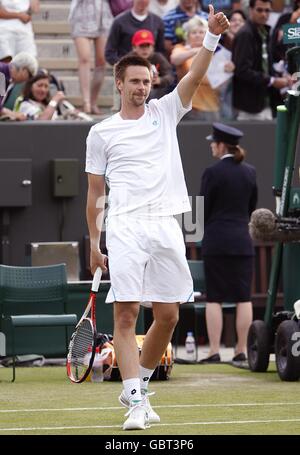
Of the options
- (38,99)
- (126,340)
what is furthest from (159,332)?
(38,99)

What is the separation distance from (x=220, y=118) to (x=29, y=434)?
8915 mm

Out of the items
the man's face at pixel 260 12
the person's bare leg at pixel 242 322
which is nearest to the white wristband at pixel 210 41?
the person's bare leg at pixel 242 322

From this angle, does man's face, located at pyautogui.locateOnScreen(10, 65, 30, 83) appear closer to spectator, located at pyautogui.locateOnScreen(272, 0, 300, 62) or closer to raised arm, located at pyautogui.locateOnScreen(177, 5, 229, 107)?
spectator, located at pyautogui.locateOnScreen(272, 0, 300, 62)

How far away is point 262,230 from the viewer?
35.0 feet

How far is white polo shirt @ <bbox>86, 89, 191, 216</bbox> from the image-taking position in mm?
7898

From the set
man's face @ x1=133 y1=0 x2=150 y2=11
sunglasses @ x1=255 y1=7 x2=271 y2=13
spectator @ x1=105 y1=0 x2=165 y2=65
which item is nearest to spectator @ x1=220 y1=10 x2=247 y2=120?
sunglasses @ x1=255 y1=7 x2=271 y2=13

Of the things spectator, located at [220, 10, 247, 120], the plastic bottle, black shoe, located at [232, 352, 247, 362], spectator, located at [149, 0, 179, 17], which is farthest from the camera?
spectator, located at [149, 0, 179, 17]

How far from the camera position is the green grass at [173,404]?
303 inches

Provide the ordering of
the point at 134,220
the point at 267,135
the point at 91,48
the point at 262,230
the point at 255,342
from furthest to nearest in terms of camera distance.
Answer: the point at 91,48
the point at 267,135
the point at 255,342
the point at 262,230
the point at 134,220

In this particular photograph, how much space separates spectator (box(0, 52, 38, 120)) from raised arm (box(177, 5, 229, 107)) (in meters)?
7.07

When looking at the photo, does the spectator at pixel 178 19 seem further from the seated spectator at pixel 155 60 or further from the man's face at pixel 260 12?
the seated spectator at pixel 155 60

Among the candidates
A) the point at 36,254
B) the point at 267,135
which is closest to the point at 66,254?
the point at 36,254

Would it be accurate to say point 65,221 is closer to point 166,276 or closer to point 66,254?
point 66,254

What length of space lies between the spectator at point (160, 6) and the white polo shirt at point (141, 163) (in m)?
9.24
